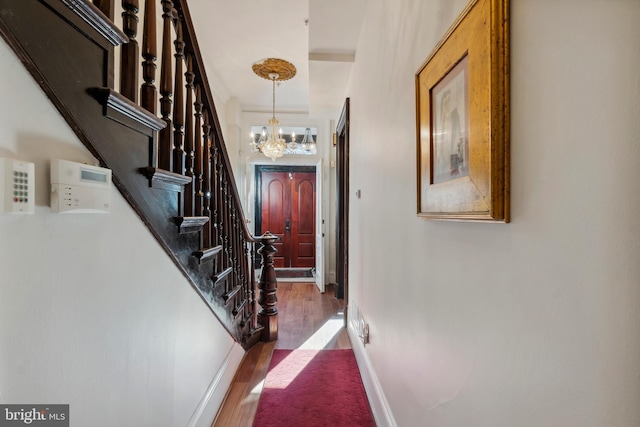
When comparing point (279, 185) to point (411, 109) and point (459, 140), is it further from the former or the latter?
point (459, 140)

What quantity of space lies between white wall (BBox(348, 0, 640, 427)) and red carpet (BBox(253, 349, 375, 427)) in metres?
0.89

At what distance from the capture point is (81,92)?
28.5 inches

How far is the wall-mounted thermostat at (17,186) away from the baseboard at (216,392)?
3.98 feet

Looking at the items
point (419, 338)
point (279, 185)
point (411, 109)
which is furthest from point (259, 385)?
point (279, 185)

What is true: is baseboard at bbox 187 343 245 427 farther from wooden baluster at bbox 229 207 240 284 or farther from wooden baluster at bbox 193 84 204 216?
wooden baluster at bbox 193 84 204 216

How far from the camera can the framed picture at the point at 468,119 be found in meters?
0.57

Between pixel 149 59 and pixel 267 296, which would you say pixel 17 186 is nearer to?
pixel 149 59

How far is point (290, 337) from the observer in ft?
9.16

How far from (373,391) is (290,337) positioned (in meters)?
1.26

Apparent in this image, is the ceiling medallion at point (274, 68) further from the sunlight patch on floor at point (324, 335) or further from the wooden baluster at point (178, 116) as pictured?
the sunlight patch on floor at point (324, 335)

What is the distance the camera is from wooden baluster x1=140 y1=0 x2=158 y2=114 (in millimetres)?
1031

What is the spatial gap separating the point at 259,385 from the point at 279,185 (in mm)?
4636

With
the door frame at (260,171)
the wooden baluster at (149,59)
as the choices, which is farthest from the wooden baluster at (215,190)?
the door frame at (260,171)

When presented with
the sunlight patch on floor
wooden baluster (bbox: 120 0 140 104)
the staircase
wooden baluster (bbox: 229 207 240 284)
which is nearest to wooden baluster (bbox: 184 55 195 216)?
the staircase
